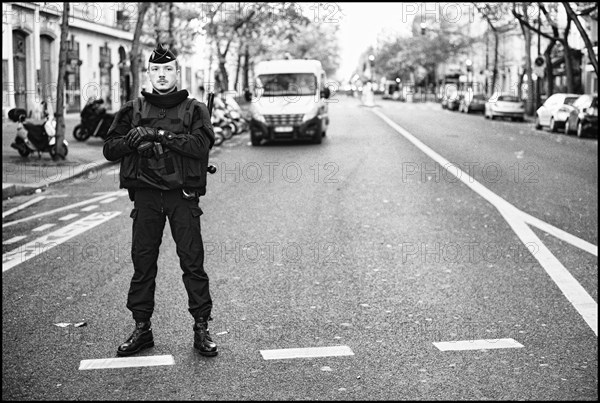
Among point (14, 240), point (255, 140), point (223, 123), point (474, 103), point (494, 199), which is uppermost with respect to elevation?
point (474, 103)

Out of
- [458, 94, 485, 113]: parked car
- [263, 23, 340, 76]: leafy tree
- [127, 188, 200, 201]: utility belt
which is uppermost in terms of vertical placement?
[263, 23, 340, 76]: leafy tree

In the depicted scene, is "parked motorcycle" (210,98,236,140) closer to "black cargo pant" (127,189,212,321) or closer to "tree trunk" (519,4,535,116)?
"tree trunk" (519,4,535,116)

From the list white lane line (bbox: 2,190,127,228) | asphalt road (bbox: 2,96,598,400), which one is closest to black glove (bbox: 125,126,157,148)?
asphalt road (bbox: 2,96,598,400)

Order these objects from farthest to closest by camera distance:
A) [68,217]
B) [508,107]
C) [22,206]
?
[508,107]
[22,206]
[68,217]

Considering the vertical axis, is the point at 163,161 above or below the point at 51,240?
above

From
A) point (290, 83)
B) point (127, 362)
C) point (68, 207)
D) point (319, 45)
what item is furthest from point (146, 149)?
point (319, 45)

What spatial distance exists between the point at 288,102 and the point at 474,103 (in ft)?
109

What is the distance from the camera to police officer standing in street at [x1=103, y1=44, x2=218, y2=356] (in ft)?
16.4

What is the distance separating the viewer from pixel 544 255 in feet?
32.6

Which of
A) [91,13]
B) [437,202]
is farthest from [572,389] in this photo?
[91,13]

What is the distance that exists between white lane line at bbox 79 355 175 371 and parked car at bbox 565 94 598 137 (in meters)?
30.0

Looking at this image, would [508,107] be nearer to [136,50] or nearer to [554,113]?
[554,113]

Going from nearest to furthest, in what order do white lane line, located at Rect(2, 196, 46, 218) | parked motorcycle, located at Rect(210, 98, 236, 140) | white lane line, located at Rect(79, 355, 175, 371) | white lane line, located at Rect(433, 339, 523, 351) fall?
white lane line, located at Rect(79, 355, 175, 371) < white lane line, located at Rect(433, 339, 523, 351) < white lane line, located at Rect(2, 196, 46, 218) < parked motorcycle, located at Rect(210, 98, 236, 140)

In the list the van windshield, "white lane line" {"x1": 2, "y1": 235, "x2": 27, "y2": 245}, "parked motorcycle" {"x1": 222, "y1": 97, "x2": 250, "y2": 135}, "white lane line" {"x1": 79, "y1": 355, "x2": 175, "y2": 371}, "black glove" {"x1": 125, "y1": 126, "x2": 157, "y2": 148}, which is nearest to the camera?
"black glove" {"x1": 125, "y1": 126, "x2": 157, "y2": 148}
